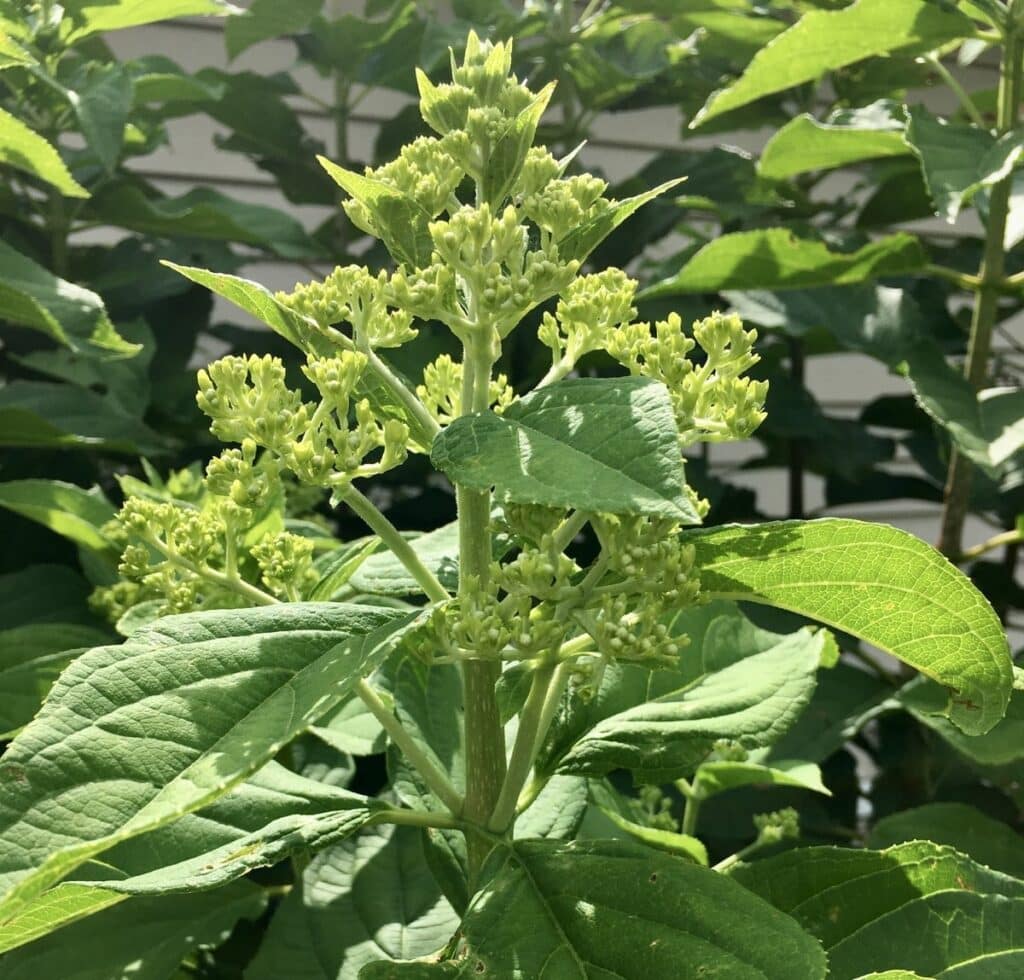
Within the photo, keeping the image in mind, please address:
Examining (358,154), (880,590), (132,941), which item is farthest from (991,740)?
(358,154)

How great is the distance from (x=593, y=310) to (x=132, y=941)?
528 mm

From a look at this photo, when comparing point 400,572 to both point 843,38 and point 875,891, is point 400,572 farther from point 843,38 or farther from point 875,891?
point 843,38

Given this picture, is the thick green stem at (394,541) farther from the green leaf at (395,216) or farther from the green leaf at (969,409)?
the green leaf at (969,409)

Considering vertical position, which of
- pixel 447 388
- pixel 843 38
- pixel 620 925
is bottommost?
pixel 620 925

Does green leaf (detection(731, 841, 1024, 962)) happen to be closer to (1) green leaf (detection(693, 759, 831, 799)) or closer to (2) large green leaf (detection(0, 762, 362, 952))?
(1) green leaf (detection(693, 759, 831, 799))

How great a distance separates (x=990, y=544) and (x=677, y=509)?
960mm

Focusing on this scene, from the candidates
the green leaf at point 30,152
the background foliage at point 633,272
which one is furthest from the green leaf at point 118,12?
the green leaf at point 30,152

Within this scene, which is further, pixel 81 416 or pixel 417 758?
pixel 81 416

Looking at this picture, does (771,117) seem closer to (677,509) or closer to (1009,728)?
(1009,728)

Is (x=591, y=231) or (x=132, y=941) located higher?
(x=591, y=231)

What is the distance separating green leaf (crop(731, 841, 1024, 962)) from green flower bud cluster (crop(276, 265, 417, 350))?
38cm

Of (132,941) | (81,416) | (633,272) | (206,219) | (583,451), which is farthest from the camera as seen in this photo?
(633,272)

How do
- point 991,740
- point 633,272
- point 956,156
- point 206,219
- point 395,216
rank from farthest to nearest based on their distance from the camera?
point 633,272, point 206,219, point 956,156, point 991,740, point 395,216

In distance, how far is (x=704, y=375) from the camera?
1.70ft
